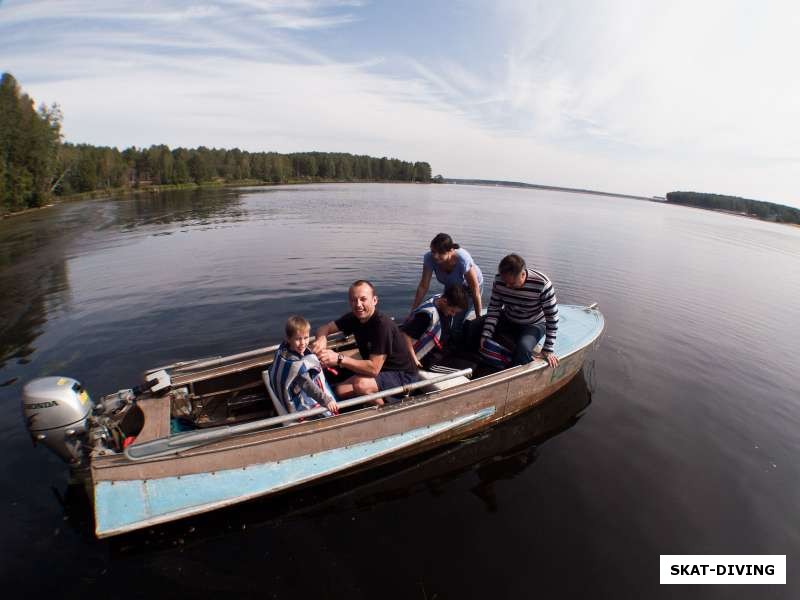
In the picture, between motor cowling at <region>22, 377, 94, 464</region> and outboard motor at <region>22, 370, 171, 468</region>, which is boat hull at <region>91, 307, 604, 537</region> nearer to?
outboard motor at <region>22, 370, 171, 468</region>

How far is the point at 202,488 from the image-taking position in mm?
4258

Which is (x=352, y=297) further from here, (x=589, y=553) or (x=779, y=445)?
(x=779, y=445)

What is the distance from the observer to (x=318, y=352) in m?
4.88

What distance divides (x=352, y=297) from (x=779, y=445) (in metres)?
7.50

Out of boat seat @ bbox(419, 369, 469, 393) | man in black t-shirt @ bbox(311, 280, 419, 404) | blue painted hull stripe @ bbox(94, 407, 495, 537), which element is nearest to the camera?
blue painted hull stripe @ bbox(94, 407, 495, 537)

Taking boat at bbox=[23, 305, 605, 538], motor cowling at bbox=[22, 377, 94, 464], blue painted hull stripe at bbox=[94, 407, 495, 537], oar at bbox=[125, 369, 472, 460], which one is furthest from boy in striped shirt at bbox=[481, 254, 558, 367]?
motor cowling at bbox=[22, 377, 94, 464]

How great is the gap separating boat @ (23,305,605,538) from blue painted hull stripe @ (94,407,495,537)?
0.4 inches

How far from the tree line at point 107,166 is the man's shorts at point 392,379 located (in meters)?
42.4

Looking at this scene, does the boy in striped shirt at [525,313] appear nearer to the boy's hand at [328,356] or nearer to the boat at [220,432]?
the boat at [220,432]

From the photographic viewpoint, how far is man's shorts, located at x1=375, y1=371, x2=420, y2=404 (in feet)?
17.8

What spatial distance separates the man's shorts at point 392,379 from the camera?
5.41 meters

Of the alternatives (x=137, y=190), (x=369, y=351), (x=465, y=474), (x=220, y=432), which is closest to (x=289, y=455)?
(x=220, y=432)

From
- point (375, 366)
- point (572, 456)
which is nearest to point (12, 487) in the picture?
point (375, 366)

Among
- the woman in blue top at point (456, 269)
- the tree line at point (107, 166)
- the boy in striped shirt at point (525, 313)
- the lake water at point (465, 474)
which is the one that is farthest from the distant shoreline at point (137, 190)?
the boy in striped shirt at point (525, 313)
